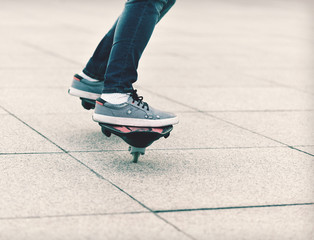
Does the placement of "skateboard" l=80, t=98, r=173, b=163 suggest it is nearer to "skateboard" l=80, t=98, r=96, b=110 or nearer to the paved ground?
the paved ground

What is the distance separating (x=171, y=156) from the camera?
3793 millimetres

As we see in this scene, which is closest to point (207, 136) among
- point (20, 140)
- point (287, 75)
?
point (20, 140)

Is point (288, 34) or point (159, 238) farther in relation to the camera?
point (288, 34)

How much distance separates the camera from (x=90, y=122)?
4551mm

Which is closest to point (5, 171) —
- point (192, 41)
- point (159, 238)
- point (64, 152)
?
point (64, 152)

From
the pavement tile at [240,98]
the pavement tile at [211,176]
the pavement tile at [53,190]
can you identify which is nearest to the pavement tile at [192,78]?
the pavement tile at [240,98]

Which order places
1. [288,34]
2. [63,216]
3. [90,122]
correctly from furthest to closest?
[288,34], [90,122], [63,216]

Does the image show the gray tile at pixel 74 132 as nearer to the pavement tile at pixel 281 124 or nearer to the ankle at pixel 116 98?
the ankle at pixel 116 98

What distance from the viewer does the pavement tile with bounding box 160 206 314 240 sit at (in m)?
2.67

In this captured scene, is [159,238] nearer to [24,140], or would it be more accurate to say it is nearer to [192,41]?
[24,140]

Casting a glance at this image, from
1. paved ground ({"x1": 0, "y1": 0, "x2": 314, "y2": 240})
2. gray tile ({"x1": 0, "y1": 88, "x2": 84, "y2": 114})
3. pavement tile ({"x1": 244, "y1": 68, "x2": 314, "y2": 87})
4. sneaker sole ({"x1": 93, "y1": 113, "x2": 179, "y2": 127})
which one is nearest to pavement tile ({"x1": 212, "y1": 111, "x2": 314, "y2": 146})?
paved ground ({"x1": 0, "y1": 0, "x2": 314, "y2": 240})

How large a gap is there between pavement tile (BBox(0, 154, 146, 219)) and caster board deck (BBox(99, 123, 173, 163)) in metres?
0.28

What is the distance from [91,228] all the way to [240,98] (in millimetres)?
3286

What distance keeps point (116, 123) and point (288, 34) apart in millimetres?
8739
